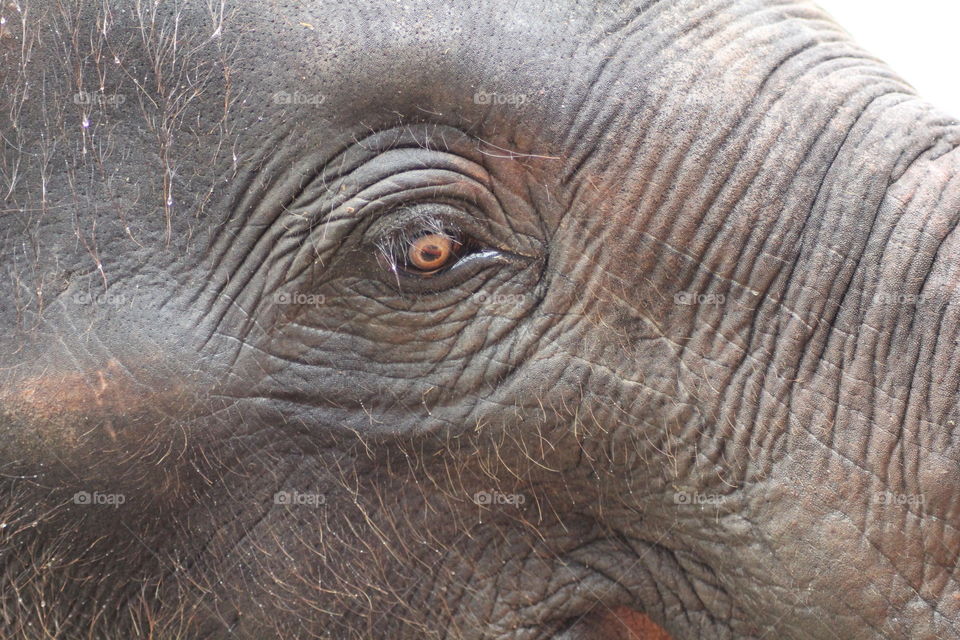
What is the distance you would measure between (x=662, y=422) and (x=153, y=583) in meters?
1.62

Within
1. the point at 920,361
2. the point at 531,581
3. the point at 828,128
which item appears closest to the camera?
the point at 920,361

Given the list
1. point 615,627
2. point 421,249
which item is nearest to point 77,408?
point 421,249

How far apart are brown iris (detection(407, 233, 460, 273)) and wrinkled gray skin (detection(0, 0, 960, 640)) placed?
47 millimetres

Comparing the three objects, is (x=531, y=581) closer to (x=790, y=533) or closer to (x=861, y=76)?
(x=790, y=533)

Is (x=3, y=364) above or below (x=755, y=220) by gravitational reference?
below

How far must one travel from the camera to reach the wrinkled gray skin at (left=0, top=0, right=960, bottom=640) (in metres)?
3.29

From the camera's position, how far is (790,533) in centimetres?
323

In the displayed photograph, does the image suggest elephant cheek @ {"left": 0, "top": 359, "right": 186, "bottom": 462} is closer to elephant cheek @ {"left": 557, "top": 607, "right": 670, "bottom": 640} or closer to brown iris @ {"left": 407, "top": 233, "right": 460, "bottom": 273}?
brown iris @ {"left": 407, "top": 233, "right": 460, "bottom": 273}

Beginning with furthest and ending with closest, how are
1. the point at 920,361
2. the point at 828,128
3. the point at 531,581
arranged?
the point at 531,581, the point at 828,128, the point at 920,361

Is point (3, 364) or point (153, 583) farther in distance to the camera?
point (153, 583)

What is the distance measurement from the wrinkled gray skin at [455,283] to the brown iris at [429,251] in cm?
5

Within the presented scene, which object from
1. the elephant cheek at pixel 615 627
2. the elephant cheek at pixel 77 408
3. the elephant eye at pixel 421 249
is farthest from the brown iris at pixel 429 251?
A: the elephant cheek at pixel 615 627

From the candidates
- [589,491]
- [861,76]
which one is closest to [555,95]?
→ [861,76]

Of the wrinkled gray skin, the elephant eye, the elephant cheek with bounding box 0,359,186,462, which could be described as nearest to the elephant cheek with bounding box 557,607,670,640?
the wrinkled gray skin
